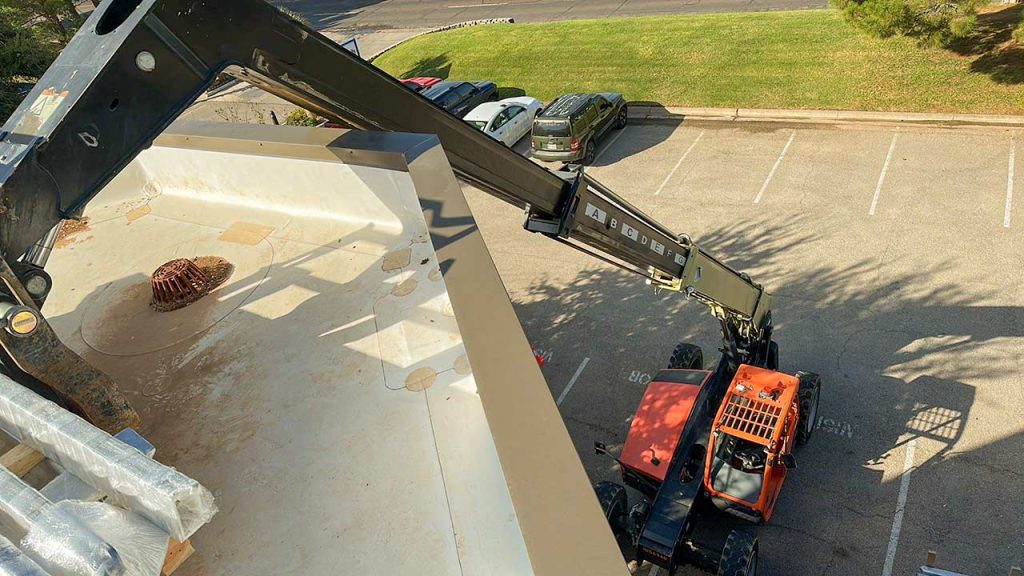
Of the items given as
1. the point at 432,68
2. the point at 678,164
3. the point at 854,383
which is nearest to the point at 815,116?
the point at 678,164

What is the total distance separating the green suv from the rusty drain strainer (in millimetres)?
11472

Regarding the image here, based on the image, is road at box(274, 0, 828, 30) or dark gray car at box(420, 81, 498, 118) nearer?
dark gray car at box(420, 81, 498, 118)

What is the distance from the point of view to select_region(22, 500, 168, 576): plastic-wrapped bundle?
9.24 ft

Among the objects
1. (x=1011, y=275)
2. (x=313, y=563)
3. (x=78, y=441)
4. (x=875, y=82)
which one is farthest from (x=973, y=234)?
(x=78, y=441)

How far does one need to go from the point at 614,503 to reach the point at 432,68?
23772 millimetres

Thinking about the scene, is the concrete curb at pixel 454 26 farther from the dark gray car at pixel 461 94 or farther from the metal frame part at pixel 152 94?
the metal frame part at pixel 152 94

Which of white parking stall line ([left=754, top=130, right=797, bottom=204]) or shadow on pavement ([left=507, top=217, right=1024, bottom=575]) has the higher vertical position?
white parking stall line ([left=754, top=130, right=797, bottom=204])

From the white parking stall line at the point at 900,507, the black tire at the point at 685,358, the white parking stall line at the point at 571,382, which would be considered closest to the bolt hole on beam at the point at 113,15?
the white parking stall line at the point at 571,382

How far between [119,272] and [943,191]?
1666 centimetres

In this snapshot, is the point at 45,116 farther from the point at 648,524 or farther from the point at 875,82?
the point at 875,82

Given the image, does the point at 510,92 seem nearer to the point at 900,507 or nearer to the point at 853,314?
the point at 853,314

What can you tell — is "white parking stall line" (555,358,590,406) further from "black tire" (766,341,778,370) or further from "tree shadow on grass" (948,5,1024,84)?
"tree shadow on grass" (948,5,1024,84)

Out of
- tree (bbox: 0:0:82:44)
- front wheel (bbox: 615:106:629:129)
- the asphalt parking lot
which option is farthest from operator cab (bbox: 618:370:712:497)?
tree (bbox: 0:0:82:44)

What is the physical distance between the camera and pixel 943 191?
14289 mm
